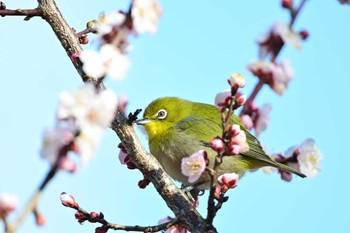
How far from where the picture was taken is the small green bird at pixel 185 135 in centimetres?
539

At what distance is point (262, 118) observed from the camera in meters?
2.15

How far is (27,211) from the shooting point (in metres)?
1.29

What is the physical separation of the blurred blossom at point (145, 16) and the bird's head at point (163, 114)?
168 inches

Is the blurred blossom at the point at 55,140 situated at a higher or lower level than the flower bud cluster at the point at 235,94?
lower

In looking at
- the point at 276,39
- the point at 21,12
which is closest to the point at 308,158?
the point at 276,39

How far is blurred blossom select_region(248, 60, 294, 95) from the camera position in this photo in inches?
68.4

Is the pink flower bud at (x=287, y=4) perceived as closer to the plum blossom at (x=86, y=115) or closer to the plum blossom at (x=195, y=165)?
the plum blossom at (x=86, y=115)

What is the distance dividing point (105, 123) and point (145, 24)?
36cm

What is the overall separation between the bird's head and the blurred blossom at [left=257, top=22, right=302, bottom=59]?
4.24 meters

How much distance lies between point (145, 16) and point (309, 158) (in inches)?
45.7

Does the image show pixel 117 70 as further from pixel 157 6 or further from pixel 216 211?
pixel 216 211

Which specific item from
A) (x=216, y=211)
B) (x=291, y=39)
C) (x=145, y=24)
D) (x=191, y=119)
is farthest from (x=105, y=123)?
(x=191, y=119)

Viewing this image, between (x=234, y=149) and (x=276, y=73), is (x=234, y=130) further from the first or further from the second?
(x=276, y=73)

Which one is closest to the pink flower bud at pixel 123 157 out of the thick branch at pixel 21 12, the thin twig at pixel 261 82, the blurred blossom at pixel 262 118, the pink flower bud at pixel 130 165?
the pink flower bud at pixel 130 165
